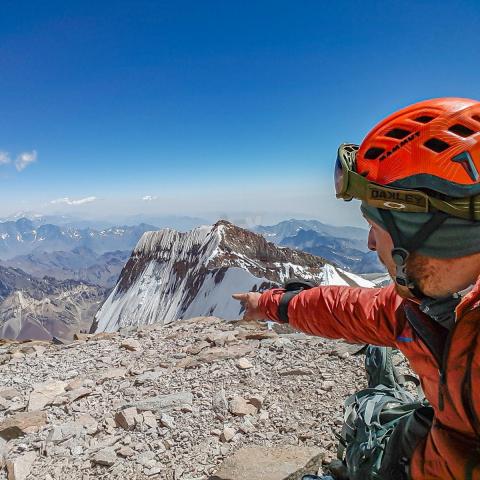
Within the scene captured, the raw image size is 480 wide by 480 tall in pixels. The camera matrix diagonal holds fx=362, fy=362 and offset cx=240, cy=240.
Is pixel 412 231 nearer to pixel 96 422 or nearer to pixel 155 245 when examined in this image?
pixel 96 422

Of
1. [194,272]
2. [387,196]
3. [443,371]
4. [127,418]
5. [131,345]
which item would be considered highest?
[387,196]

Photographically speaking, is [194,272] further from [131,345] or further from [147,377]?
[147,377]

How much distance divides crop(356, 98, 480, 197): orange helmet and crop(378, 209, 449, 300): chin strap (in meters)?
0.17

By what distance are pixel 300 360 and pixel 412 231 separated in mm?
6078

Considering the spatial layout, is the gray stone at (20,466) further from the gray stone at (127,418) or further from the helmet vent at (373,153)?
the helmet vent at (373,153)

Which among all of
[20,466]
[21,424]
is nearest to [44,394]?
[21,424]

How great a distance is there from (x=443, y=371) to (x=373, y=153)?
4.47 feet

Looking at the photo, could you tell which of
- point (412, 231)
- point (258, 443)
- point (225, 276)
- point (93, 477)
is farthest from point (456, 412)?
point (225, 276)

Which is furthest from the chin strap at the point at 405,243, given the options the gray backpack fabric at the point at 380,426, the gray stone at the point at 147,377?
the gray stone at the point at 147,377

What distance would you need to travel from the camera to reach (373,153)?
2285 millimetres

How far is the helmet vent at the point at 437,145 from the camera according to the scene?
6.69 feet

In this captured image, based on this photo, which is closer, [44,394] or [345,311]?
[345,311]

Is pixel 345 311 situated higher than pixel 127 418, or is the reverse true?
pixel 345 311

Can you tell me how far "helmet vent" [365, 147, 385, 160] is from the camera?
2250mm
